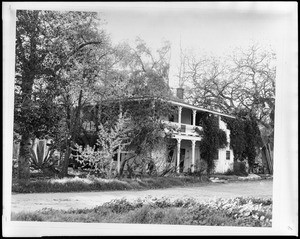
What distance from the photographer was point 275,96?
6789 millimetres

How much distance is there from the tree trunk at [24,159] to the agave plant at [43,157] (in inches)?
2.7

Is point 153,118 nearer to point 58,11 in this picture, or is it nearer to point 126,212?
point 126,212

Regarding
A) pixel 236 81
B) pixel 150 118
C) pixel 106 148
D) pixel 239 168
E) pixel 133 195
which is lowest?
pixel 133 195

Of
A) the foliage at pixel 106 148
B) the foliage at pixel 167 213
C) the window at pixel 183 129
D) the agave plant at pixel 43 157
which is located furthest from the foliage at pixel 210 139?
the agave plant at pixel 43 157

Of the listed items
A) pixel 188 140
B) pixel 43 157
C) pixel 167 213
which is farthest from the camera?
pixel 188 140

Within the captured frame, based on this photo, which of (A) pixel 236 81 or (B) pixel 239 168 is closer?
(A) pixel 236 81

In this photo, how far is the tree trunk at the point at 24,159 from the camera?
22.8 feet

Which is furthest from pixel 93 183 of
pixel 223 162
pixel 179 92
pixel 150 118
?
pixel 223 162

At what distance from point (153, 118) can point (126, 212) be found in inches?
54.0

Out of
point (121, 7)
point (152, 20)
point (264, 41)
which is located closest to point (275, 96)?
point (264, 41)

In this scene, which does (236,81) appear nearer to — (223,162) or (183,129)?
(183,129)

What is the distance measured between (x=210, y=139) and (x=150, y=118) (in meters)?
0.91

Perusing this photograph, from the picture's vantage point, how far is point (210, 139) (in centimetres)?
721

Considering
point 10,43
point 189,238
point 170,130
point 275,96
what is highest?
point 10,43
